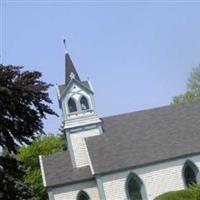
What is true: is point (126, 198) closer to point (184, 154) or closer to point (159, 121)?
point (184, 154)

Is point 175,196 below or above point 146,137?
below

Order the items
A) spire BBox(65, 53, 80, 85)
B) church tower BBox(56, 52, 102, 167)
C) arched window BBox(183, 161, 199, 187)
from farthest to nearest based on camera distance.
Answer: spire BBox(65, 53, 80, 85), church tower BBox(56, 52, 102, 167), arched window BBox(183, 161, 199, 187)

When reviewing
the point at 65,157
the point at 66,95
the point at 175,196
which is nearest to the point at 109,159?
the point at 65,157

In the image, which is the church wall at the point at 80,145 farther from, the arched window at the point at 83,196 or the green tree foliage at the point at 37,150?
the green tree foliage at the point at 37,150

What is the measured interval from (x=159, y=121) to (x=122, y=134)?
11.0 feet

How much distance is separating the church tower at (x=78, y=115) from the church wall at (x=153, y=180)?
10.1 ft

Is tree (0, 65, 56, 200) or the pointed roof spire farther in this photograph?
the pointed roof spire

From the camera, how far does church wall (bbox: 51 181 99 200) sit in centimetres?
3300

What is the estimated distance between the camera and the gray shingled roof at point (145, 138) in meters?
33.4

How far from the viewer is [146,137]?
1398 inches

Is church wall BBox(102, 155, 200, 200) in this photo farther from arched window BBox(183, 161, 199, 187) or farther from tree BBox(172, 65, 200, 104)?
tree BBox(172, 65, 200, 104)

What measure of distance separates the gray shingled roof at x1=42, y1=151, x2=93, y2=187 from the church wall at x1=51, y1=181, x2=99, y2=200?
1.29 feet

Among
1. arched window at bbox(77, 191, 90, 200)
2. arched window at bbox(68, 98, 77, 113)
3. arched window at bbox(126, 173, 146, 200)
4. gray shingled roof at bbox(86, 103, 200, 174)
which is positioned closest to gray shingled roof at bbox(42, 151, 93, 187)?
arched window at bbox(77, 191, 90, 200)

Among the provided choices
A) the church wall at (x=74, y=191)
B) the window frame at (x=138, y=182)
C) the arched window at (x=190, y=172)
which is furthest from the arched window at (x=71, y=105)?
the arched window at (x=190, y=172)
